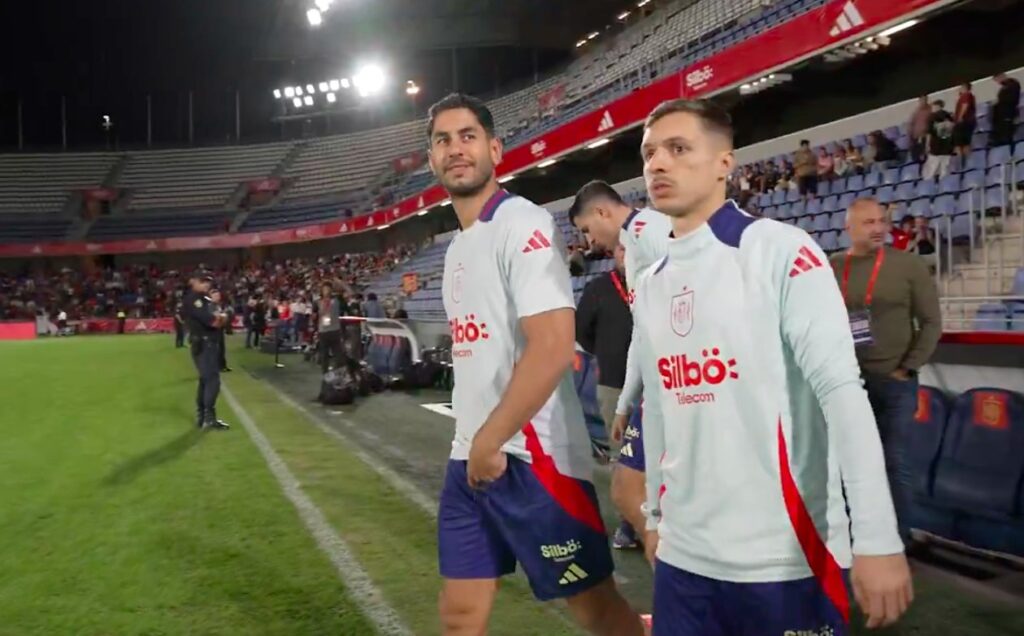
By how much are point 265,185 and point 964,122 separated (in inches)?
1886

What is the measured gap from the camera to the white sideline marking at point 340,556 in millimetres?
4273

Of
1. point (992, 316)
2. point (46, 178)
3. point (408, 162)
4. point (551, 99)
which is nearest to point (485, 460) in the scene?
point (992, 316)

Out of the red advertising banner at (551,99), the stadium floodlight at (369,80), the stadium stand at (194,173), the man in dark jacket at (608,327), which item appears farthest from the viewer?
the stadium stand at (194,173)

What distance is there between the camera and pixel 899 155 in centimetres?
1339

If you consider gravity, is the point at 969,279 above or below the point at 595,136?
below

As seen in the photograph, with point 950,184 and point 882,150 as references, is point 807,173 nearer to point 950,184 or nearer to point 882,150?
point 882,150

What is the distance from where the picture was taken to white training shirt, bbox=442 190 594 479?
254 cm

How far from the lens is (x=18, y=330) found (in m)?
41.5

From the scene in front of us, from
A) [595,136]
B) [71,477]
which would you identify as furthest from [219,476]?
[595,136]

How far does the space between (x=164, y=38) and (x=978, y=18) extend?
54.0 m

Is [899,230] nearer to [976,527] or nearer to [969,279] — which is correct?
[969,279]

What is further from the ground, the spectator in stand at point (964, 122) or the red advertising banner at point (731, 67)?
the red advertising banner at point (731, 67)

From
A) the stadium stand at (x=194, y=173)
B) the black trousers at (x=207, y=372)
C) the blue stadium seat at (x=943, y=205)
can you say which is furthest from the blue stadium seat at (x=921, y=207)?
the stadium stand at (x=194, y=173)

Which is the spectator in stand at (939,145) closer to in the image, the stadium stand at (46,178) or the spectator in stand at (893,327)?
the spectator in stand at (893,327)
